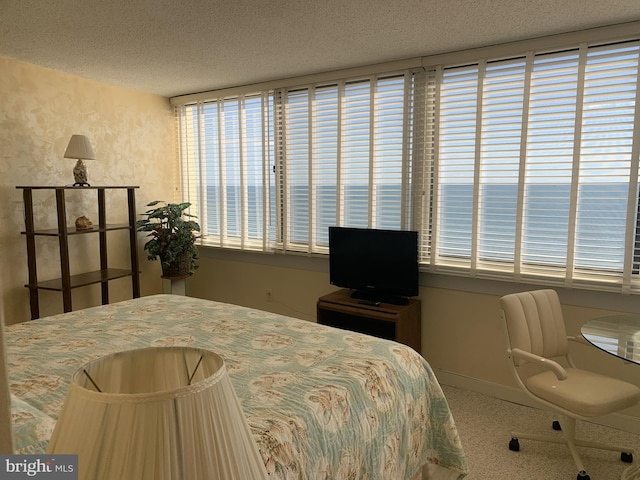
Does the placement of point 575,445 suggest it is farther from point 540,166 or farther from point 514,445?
point 540,166

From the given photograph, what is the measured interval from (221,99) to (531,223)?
317cm

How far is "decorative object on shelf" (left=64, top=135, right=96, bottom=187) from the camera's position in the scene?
3633 mm

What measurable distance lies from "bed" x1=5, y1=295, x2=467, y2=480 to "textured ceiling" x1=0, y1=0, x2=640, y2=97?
5.70 feet

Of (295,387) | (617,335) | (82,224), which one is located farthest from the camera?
(82,224)

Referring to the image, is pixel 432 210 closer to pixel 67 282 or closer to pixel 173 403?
pixel 67 282

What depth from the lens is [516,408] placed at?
320 cm

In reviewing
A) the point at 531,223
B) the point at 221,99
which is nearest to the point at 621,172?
the point at 531,223

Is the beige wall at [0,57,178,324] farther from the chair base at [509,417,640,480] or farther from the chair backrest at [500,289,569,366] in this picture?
the chair base at [509,417,640,480]

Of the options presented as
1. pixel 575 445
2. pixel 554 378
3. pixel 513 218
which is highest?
pixel 513 218

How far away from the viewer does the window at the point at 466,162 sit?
291 cm

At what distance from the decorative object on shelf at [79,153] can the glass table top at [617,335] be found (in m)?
3.69

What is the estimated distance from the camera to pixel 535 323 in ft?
8.68

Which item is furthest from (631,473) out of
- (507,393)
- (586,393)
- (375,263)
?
(375,263)

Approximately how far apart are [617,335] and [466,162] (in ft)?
5.25
